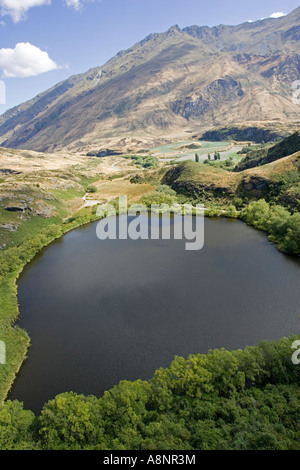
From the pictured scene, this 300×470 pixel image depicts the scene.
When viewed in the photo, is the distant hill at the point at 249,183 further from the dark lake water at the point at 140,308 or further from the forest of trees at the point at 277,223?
the dark lake water at the point at 140,308

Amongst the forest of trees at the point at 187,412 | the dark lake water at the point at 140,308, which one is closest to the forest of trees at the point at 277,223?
the dark lake water at the point at 140,308

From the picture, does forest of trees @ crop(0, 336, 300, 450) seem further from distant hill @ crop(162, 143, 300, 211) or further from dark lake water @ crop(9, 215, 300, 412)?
distant hill @ crop(162, 143, 300, 211)

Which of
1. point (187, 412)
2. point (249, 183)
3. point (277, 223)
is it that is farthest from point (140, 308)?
point (249, 183)

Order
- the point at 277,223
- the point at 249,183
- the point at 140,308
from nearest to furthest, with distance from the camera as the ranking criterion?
the point at 140,308, the point at 277,223, the point at 249,183

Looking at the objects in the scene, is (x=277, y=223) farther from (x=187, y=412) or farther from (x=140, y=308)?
(x=187, y=412)

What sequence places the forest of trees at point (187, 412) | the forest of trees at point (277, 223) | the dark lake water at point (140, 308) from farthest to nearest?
the forest of trees at point (277, 223) → the dark lake water at point (140, 308) → the forest of trees at point (187, 412)
